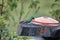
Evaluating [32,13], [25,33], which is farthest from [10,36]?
[32,13]

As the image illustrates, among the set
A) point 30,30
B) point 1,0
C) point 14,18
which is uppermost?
point 1,0

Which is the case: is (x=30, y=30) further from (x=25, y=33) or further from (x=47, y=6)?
(x=47, y=6)

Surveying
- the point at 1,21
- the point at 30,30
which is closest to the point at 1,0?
the point at 1,21

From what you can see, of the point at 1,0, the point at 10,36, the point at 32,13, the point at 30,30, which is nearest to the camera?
the point at 30,30

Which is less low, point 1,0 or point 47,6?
point 1,0

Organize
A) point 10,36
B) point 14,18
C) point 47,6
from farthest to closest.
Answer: point 47,6 → point 14,18 → point 10,36

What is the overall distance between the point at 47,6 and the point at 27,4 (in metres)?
0.54

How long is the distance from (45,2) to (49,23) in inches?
59.1

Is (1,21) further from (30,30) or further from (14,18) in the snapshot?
(14,18)

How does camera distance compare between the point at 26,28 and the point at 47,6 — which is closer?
the point at 26,28

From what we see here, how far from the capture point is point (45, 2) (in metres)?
3.22

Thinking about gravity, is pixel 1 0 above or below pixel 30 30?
above

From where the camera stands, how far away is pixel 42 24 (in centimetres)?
A: 174

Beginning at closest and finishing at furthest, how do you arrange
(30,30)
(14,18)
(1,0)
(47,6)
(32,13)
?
(30,30)
(1,0)
(14,18)
(32,13)
(47,6)
